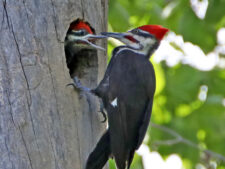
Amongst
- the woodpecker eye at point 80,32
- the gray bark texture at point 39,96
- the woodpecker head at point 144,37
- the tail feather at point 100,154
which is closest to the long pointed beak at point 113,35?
the woodpecker head at point 144,37

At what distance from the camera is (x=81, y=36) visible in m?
3.63

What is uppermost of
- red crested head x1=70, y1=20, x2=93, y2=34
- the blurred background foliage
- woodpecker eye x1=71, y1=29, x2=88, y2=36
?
red crested head x1=70, y1=20, x2=93, y2=34

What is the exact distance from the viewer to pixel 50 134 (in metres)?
3.17

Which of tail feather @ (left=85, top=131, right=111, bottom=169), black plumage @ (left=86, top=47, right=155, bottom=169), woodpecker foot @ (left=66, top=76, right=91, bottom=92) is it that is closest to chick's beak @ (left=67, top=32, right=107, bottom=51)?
black plumage @ (left=86, top=47, right=155, bottom=169)

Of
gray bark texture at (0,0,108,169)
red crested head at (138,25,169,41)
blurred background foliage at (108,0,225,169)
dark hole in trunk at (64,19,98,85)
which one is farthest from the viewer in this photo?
blurred background foliage at (108,0,225,169)

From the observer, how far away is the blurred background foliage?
474 centimetres

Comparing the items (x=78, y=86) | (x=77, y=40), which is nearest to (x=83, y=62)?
(x=77, y=40)

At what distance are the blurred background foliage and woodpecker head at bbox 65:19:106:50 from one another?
0.88m

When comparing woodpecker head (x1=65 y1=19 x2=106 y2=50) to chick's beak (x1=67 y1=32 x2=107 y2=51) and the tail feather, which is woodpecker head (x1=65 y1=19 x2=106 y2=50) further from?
the tail feather

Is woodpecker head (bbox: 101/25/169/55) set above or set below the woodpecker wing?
above

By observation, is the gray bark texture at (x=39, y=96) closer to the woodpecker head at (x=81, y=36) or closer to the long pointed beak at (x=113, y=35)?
the woodpecker head at (x=81, y=36)

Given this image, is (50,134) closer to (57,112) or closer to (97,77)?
(57,112)

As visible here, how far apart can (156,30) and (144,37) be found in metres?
0.13

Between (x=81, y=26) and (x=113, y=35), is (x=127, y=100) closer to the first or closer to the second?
(x=113, y=35)
